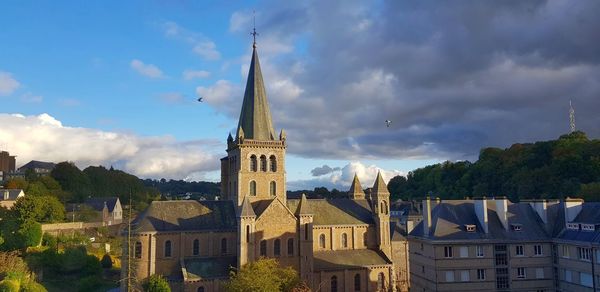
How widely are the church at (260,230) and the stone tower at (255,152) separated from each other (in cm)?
12

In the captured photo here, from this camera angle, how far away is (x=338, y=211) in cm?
6153

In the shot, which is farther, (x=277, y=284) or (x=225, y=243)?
(x=225, y=243)

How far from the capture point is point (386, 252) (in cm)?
6025

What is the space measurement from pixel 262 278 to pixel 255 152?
758 inches

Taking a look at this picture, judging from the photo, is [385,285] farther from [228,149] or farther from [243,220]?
[228,149]

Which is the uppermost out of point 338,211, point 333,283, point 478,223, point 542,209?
point 542,209

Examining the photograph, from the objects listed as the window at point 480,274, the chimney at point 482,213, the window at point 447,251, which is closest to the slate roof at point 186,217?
the window at point 447,251

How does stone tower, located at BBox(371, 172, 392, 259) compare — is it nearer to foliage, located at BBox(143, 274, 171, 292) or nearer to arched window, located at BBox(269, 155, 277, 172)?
arched window, located at BBox(269, 155, 277, 172)

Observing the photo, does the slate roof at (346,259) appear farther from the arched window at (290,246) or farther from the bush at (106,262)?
the bush at (106,262)

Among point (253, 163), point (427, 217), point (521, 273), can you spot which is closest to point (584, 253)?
point (521, 273)

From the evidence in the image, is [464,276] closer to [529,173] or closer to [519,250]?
[519,250]

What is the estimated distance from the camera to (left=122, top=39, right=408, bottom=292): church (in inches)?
2036

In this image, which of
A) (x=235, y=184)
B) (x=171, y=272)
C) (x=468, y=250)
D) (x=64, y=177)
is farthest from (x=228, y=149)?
(x=64, y=177)

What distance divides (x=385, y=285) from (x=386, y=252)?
408 cm
